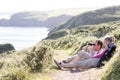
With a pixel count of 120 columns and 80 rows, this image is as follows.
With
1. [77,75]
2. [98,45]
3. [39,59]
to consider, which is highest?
[98,45]

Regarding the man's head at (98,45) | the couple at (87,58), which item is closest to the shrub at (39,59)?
the couple at (87,58)

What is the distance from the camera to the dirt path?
41.7ft

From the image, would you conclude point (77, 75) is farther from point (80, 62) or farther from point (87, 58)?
point (87, 58)

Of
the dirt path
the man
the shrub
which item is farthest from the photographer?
the shrub

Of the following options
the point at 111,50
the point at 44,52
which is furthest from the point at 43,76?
the point at 111,50

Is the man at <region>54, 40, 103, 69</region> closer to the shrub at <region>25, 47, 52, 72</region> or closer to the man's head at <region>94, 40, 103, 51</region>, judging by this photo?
the man's head at <region>94, 40, 103, 51</region>

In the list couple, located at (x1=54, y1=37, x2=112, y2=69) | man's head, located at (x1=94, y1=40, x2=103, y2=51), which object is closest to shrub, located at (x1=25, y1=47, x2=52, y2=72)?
couple, located at (x1=54, y1=37, x2=112, y2=69)

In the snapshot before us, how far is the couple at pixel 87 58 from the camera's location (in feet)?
48.5

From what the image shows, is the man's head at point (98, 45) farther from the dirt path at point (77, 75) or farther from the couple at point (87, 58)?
the dirt path at point (77, 75)

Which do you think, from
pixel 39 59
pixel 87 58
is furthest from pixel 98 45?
pixel 39 59

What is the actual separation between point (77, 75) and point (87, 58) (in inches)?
67.7

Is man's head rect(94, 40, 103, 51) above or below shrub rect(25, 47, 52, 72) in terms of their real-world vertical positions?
above

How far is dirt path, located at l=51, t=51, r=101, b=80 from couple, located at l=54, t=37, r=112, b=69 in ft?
1.73

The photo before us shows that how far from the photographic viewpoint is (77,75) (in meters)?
13.6
